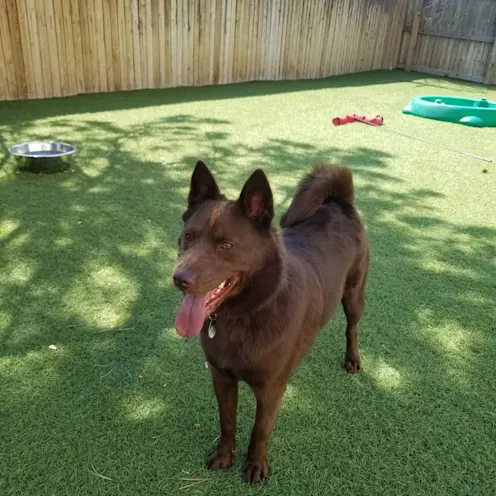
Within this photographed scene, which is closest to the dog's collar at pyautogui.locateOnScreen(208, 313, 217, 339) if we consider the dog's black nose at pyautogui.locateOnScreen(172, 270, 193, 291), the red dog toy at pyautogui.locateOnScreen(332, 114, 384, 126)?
the dog's black nose at pyautogui.locateOnScreen(172, 270, 193, 291)

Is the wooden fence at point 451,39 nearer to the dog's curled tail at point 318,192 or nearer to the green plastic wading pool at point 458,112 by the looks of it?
the green plastic wading pool at point 458,112

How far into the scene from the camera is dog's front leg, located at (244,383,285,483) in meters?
2.08

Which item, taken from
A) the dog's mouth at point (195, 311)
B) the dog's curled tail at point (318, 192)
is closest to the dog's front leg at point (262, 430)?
the dog's mouth at point (195, 311)

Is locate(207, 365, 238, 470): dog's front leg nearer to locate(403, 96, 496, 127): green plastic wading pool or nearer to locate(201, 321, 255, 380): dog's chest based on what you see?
locate(201, 321, 255, 380): dog's chest

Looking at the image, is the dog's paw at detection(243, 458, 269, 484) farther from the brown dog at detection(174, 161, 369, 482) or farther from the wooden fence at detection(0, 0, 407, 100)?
the wooden fence at detection(0, 0, 407, 100)

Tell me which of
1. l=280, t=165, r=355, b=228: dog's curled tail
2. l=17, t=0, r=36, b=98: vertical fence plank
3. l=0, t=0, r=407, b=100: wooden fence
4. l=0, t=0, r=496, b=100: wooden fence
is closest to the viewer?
l=280, t=165, r=355, b=228: dog's curled tail

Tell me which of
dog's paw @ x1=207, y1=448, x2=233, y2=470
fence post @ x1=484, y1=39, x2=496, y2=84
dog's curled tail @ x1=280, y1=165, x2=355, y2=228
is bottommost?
dog's paw @ x1=207, y1=448, x2=233, y2=470

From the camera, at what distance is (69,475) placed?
7.11 ft

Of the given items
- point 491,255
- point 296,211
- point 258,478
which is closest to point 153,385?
point 258,478

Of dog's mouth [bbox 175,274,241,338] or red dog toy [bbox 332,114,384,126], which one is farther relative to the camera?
red dog toy [bbox 332,114,384,126]

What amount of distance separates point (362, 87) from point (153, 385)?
35.8ft

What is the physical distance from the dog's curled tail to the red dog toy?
5.93 metres

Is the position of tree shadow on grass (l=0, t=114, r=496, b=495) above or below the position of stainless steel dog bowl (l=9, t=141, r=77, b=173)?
below

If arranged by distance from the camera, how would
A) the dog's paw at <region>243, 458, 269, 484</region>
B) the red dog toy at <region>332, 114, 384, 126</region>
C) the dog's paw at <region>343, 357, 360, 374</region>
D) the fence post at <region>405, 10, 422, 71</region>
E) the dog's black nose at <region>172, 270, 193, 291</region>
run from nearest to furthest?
the dog's black nose at <region>172, 270, 193, 291</region>
the dog's paw at <region>243, 458, 269, 484</region>
the dog's paw at <region>343, 357, 360, 374</region>
the red dog toy at <region>332, 114, 384, 126</region>
the fence post at <region>405, 10, 422, 71</region>
